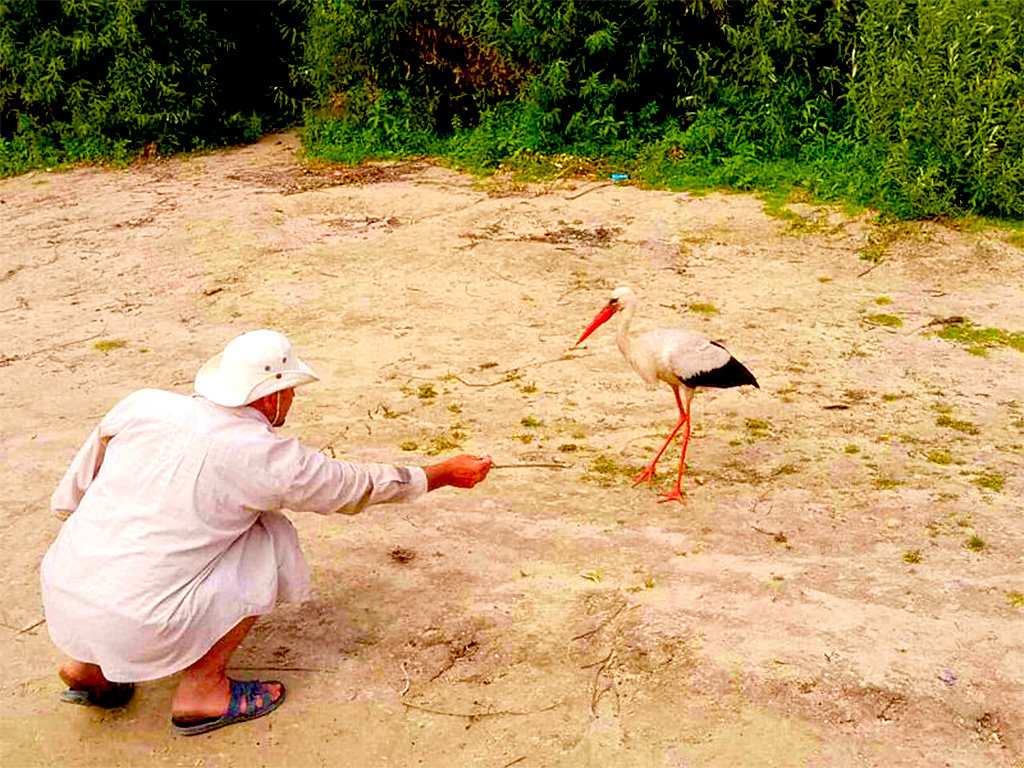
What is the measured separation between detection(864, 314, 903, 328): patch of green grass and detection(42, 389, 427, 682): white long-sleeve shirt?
161 inches

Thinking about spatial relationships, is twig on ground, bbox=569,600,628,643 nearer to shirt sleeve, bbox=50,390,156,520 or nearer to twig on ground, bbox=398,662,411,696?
twig on ground, bbox=398,662,411,696

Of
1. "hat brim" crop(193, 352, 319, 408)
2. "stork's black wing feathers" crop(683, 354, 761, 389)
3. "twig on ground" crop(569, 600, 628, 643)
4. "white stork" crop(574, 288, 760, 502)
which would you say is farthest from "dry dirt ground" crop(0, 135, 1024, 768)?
"hat brim" crop(193, 352, 319, 408)

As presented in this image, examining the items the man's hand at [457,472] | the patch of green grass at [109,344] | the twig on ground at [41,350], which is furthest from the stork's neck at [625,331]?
the twig on ground at [41,350]

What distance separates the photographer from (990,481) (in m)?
4.98

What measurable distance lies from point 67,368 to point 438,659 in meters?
3.50

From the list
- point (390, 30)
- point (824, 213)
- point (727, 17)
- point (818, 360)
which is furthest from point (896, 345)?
point (390, 30)

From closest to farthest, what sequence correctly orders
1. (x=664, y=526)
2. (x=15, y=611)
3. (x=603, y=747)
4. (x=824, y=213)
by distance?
(x=603, y=747), (x=15, y=611), (x=664, y=526), (x=824, y=213)

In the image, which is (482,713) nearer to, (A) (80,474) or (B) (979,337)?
(A) (80,474)

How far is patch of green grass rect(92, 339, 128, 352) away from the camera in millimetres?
6781

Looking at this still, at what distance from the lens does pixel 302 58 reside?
38.3 ft

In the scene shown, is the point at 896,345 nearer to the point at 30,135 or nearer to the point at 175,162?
the point at 175,162

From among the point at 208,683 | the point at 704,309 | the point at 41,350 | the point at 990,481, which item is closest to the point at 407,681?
the point at 208,683

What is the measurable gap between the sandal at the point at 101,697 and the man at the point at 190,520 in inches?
6.1

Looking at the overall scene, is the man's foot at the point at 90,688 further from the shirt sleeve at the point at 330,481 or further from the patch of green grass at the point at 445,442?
the patch of green grass at the point at 445,442
